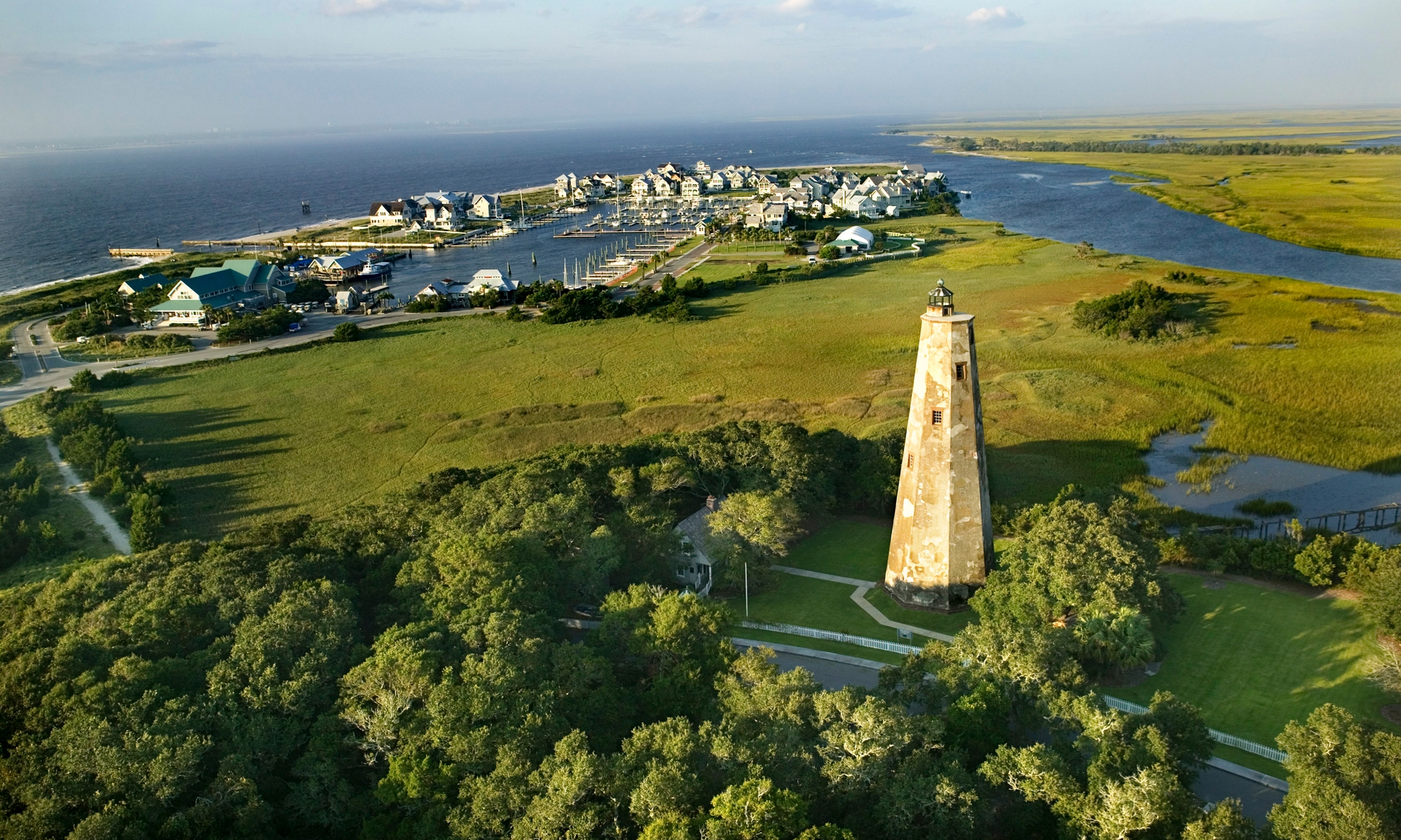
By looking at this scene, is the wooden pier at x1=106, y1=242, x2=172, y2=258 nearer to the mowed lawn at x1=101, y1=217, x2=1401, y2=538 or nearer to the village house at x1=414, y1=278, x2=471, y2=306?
the village house at x1=414, y1=278, x2=471, y2=306

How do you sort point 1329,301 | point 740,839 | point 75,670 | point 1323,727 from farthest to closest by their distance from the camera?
point 1329,301, point 75,670, point 1323,727, point 740,839

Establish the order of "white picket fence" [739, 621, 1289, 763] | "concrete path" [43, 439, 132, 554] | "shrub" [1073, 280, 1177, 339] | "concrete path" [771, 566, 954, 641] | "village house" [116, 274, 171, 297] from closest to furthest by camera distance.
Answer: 1. "white picket fence" [739, 621, 1289, 763]
2. "concrete path" [771, 566, 954, 641]
3. "concrete path" [43, 439, 132, 554]
4. "shrub" [1073, 280, 1177, 339]
5. "village house" [116, 274, 171, 297]

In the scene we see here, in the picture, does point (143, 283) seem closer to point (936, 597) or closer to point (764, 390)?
point (764, 390)

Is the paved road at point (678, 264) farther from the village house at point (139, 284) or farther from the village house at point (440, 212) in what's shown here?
the village house at point (139, 284)

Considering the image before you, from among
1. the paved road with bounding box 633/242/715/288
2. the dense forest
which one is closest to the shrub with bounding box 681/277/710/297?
the paved road with bounding box 633/242/715/288

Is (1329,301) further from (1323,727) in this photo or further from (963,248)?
(1323,727)

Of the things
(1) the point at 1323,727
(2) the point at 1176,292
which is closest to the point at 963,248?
(2) the point at 1176,292
